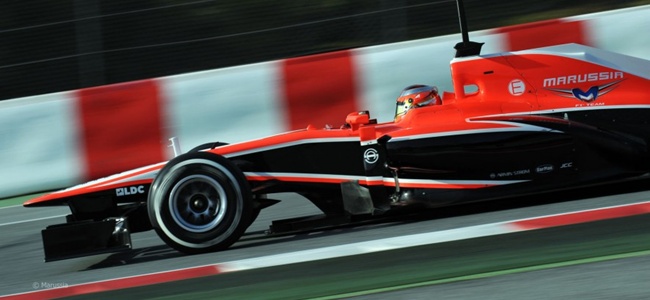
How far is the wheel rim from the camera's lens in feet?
18.0

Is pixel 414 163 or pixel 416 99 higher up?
pixel 416 99

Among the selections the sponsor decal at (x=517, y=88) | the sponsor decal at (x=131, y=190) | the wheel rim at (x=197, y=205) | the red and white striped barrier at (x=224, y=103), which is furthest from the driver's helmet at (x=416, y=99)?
the red and white striped barrier at (x=224, y=103)

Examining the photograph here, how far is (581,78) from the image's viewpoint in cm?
570

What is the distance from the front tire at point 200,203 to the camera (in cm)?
546

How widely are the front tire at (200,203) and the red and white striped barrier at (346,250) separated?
461 millimetres

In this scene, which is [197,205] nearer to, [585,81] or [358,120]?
[358,120]

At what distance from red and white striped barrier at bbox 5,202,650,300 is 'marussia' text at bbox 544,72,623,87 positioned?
891mm

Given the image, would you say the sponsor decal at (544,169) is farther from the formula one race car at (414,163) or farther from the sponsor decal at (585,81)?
the sponsor decal at (585,81)

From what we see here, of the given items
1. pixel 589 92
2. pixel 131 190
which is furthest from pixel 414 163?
pixel 131 190

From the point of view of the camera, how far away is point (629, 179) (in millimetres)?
5801

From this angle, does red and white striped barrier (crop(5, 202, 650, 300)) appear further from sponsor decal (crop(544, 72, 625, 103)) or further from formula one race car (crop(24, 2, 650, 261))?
sponsor decal (crop(544, 72, 625, 103))

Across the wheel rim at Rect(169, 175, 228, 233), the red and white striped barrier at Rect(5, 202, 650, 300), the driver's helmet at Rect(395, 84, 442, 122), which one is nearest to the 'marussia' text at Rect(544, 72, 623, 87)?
the driver's helmet at Rect(395, 84, 442, 122)

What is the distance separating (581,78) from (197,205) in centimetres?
239

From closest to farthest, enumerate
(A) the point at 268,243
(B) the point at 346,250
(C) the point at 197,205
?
(B) the point at 346,250
(C) the point at 197,205
(A) the point at 268,243
